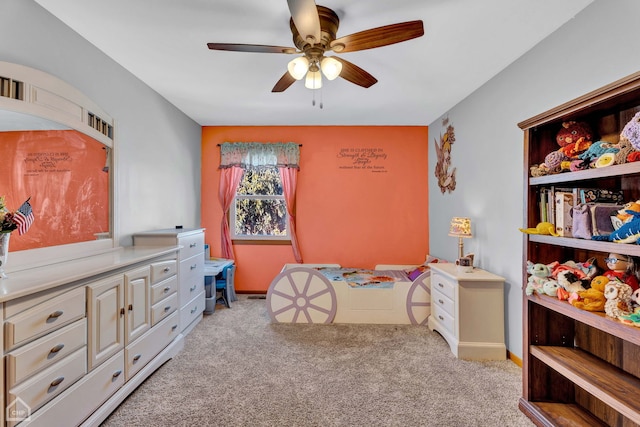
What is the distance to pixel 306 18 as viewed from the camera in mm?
1353

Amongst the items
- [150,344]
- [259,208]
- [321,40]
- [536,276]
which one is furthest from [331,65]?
[259,208]

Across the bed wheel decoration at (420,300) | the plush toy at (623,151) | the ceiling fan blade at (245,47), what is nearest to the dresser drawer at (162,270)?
the ceiling fan blade at (245,47)

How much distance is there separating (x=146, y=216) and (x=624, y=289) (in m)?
3.51

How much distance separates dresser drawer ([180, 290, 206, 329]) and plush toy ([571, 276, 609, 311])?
9.55 ft

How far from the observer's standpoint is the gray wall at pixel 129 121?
5.50 ft

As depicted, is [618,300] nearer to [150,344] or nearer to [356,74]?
[356,74]

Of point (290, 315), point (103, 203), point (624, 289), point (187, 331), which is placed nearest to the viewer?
point (624, 289)

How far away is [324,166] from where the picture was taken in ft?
13.4

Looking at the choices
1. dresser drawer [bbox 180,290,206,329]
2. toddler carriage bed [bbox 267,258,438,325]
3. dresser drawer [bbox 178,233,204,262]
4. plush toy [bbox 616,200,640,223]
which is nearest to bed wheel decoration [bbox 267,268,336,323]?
toddler carriage bed [bbox 267,258,438,325]

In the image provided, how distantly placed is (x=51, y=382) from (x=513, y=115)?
3449mm

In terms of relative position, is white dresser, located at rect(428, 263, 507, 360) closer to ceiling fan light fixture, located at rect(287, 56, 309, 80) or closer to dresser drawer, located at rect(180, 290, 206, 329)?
ceiling fan light fixture, located at rect(287, 56, 309, 80)

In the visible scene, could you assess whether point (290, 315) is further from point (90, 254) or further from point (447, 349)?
point (90, 254)

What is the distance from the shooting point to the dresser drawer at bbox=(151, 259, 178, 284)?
7.00ft

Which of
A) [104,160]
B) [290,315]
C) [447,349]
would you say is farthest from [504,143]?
[104,160]
